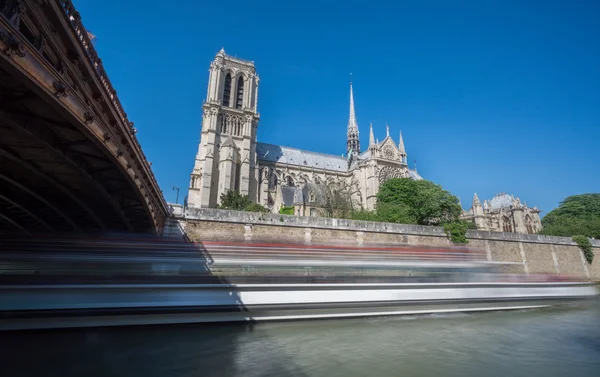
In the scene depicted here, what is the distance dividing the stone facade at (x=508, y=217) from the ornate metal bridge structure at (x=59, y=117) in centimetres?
5015

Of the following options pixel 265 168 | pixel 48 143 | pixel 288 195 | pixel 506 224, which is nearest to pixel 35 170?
pixel 48 143

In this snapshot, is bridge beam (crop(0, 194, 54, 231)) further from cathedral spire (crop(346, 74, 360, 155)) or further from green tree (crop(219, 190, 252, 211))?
cathedral spire (crop(346, 74, 360, 155))

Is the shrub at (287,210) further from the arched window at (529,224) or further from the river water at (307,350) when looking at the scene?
the arched window at (529,224)

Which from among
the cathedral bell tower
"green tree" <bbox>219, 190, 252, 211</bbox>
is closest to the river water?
"green tree" <bbox>219, 190, 252, 211</bbox>

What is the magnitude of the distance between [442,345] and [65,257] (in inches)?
387

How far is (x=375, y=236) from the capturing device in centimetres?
2458

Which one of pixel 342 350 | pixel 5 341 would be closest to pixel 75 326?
pixel 5 341

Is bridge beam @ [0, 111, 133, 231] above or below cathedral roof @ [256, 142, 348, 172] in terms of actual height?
below

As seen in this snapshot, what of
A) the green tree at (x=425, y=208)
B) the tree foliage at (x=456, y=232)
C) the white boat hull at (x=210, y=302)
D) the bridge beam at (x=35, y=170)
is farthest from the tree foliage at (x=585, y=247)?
the bridge beam at (x=35, y=170)

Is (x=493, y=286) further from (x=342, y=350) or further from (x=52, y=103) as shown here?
(x=52, y=103)

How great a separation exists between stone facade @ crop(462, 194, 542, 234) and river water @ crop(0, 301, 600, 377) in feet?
145

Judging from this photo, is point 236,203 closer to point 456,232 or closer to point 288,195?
point 288,195

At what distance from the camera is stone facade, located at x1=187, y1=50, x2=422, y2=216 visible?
38.5m

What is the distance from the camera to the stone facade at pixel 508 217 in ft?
160
